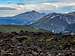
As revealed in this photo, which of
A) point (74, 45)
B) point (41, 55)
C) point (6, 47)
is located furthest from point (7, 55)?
point (74, 45)

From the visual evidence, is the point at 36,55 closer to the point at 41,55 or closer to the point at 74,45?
the point at 41,55

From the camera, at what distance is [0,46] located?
158ft

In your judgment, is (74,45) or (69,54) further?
(74,45)

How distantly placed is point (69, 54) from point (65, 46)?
9.95 m

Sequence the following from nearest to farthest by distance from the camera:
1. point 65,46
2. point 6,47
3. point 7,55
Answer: point 7,55
point 6,47
point 65,46

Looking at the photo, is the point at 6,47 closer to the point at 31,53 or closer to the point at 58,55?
the point at 31,53

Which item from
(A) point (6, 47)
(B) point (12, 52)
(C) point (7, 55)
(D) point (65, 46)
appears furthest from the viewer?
(D) point (65, 46)

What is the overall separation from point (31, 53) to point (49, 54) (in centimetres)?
241

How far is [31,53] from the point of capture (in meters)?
41.1

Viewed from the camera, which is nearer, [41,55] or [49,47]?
[41,55]

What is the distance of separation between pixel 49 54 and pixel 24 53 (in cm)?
334

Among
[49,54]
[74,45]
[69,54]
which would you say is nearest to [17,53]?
[49,54]

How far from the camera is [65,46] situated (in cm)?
5009

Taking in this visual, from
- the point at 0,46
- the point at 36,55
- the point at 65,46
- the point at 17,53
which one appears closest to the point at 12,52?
the point at 17,53
